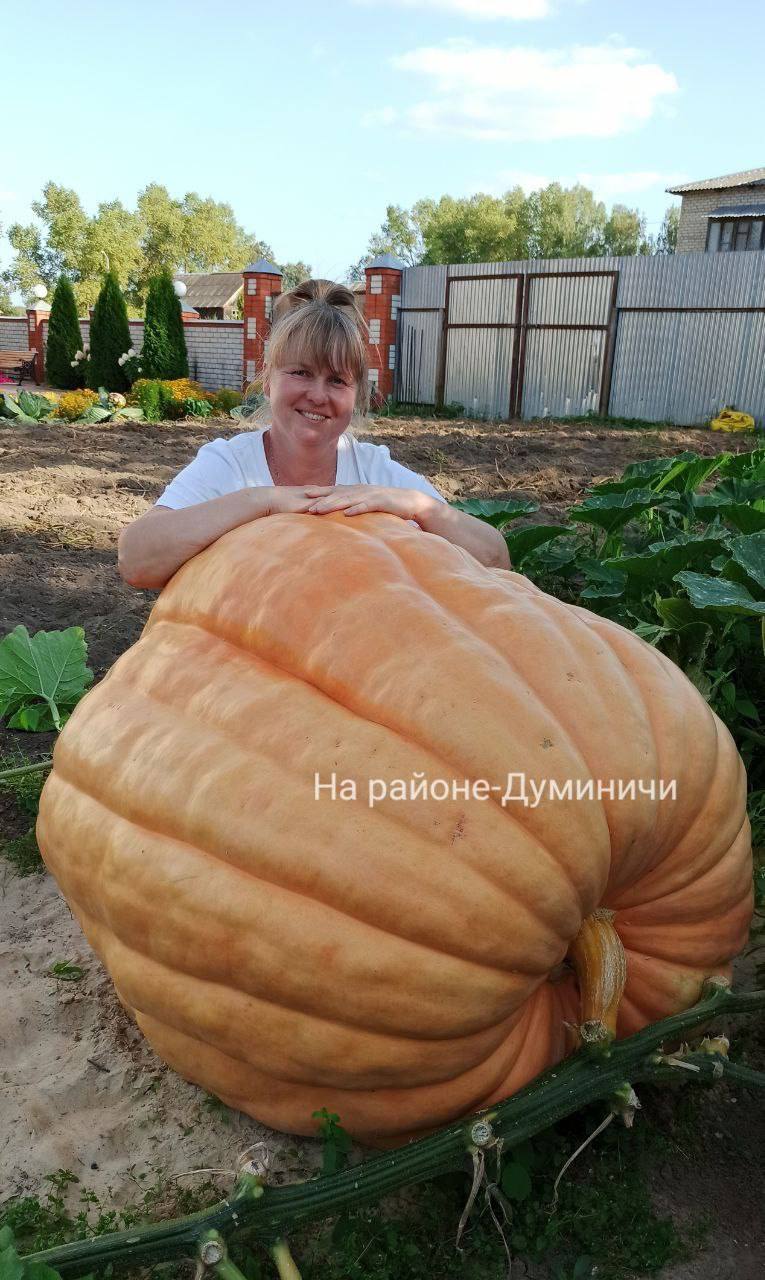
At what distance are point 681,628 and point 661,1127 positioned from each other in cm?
124

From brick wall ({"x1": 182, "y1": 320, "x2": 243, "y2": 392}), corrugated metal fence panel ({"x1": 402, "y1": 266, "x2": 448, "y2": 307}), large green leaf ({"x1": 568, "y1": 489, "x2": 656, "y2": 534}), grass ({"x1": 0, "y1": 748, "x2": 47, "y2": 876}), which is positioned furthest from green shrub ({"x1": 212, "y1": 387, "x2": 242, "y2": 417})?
grass ({"x1": 0, "y1": 748, "x2": 47, "y2": 876})

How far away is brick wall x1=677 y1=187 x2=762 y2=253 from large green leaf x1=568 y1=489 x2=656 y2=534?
3532 centimetres

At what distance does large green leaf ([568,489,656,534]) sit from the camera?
→ 3330 mm

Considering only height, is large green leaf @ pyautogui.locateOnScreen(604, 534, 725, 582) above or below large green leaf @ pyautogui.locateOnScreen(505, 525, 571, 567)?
above

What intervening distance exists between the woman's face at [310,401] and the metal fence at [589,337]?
12.6 meters

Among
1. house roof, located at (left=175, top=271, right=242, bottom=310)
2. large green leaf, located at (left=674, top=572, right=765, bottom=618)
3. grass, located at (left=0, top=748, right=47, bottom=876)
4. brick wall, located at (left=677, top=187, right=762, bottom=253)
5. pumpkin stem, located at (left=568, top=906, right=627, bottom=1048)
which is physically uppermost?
brick wall, located at (left=677, top=187, right=762, bottom=253)

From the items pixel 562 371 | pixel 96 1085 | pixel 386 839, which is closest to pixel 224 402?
pixel 562 371

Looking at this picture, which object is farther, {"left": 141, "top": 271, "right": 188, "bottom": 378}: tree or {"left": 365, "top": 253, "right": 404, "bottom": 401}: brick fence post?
{"left": 141, "top": 271, "right": 188, "bottom": 378}: tree

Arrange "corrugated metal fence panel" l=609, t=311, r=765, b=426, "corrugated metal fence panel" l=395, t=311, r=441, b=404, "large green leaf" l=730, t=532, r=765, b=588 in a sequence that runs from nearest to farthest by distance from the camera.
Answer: "large green leaf" l=730, t=532, r=765, b=588, "corrugated metal fence panel" l=609, t=311, r=765, b=426, "corrugated metal fence panel" l=395, t=311, r=441, b=404

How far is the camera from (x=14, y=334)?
29406 millimetres

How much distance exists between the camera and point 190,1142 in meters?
1.67

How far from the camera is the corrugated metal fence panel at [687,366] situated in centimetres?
1359

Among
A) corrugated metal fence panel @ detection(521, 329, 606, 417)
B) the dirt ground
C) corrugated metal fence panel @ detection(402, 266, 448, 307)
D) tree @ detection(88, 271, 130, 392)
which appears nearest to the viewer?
the dirt ground

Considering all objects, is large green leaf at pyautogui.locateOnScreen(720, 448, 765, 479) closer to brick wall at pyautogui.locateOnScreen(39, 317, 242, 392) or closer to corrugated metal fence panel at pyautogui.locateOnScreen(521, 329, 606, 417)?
corrugated metal fence panel at pyautogui.locateOnScreen(521, 329, 606, 417)
